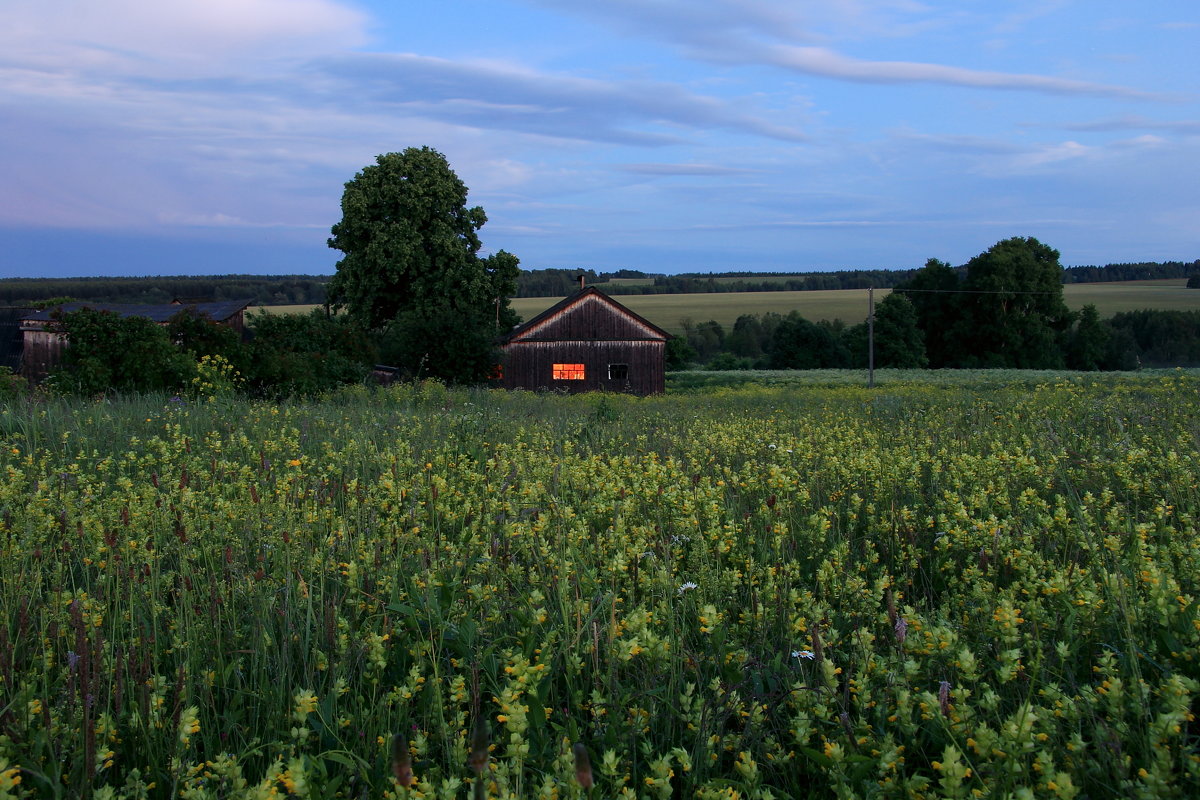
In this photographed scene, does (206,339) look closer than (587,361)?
Yes

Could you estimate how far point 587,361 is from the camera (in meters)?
46.4

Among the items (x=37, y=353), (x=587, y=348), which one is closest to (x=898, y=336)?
(x=587, y=348)

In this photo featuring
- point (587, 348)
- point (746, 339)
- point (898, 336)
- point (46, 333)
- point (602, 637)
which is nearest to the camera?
point (602, 637)

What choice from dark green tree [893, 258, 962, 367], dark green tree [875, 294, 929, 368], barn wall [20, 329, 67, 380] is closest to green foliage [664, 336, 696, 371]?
dark green tree [875, 294, 929, 368]

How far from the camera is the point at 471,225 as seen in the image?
49312 mm

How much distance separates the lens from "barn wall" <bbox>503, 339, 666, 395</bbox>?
4616cm

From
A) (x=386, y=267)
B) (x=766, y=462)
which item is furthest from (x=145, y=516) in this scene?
(x=386, y=267)

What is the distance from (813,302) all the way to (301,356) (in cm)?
11190

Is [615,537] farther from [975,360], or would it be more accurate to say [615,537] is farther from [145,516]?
[975,360]

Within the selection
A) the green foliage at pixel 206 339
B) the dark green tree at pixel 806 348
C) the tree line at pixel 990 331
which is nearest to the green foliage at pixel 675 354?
the tree line at pixel 990 331

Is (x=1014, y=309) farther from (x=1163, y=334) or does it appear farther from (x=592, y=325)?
(x=592, y=325)

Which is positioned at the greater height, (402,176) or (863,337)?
(402,176)

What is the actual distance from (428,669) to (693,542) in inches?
65.4

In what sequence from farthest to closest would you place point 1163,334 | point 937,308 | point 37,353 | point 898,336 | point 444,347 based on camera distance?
point 1163,334 → point 937,308 → point 898,336 → point 37,353 → point 444,347
